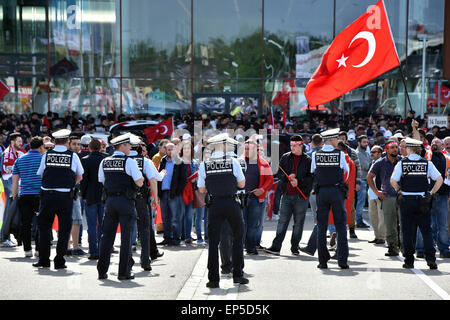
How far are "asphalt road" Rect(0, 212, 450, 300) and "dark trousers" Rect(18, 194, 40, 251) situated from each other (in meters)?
0.27

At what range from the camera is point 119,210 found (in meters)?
9.83

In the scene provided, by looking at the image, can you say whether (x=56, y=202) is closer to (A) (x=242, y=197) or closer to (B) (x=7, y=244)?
(A) (x=242, y=197)

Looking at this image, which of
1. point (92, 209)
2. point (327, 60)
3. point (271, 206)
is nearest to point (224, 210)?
point (92, 209)

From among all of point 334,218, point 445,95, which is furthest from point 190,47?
point 334,218

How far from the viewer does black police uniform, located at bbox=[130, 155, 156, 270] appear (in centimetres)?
1070

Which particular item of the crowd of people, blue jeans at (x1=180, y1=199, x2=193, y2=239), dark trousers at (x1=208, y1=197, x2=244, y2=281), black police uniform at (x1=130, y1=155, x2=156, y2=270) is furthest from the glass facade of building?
dark trousers at (x1=208, y1=197, x2=244, y2=281)

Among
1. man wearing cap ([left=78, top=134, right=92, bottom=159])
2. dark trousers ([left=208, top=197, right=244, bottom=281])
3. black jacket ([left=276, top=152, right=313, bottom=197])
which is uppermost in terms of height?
man wearing cap ([left=78, top=134, right=92, bottom=159])

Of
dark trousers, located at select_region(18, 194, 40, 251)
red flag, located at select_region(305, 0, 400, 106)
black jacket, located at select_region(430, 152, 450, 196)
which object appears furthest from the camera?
red flag, located at select_region(305, 0, 400, 106)

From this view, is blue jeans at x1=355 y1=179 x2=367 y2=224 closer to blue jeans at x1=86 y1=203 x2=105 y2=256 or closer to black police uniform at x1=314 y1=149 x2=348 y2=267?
black police uniform at x1=314 y1=149 x2=348 y2=267

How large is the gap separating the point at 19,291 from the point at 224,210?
8.60 ft

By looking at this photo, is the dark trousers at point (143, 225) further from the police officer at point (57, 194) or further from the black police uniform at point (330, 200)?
the black police uniform at point (330, 200)

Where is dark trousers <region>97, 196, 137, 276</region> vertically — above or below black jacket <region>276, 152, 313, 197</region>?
below

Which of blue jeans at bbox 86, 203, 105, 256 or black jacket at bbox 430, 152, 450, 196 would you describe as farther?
black jacket at bbox 430, 152, 450, 196
